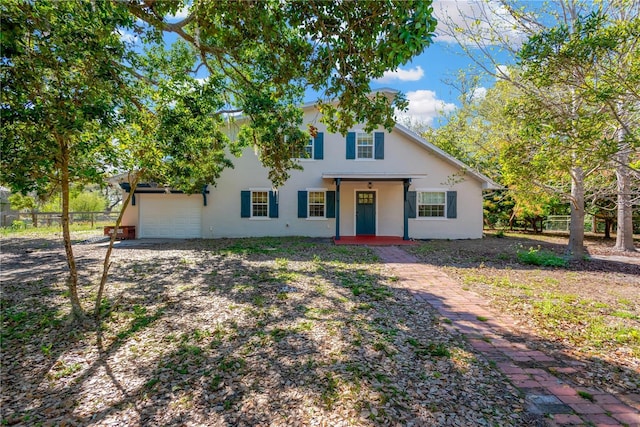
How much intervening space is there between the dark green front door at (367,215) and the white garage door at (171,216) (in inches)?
274

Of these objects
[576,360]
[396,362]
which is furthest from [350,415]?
[576,360]

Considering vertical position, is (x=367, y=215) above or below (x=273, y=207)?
below

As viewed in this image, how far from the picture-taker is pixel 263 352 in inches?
132

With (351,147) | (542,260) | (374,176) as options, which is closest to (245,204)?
(351,147)

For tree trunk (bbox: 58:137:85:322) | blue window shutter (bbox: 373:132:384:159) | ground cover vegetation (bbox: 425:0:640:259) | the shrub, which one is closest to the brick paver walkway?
ground cover vegetation (bbox: 425:0:640:259)

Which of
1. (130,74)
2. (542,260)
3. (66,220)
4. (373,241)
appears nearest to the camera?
(66,220)

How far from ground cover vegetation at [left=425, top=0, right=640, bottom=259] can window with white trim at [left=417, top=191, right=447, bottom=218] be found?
7.81 feet

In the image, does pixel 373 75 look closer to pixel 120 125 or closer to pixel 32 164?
pixel 120 125

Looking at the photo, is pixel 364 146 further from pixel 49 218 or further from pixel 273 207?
pixel 49 218

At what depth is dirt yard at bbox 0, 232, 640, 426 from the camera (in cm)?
249

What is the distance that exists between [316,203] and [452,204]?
19.4 feet

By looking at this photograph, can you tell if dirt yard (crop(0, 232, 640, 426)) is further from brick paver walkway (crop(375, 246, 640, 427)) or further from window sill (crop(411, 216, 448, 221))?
window sill (crop(411, 216, 448, 221))

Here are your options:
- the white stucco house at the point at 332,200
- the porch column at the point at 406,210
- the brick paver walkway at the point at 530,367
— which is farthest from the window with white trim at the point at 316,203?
the brick paver walkway at the point at 530,367

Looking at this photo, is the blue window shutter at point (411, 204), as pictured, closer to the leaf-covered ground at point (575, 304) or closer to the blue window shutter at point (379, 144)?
the blue window shutter at point (379, 144)
